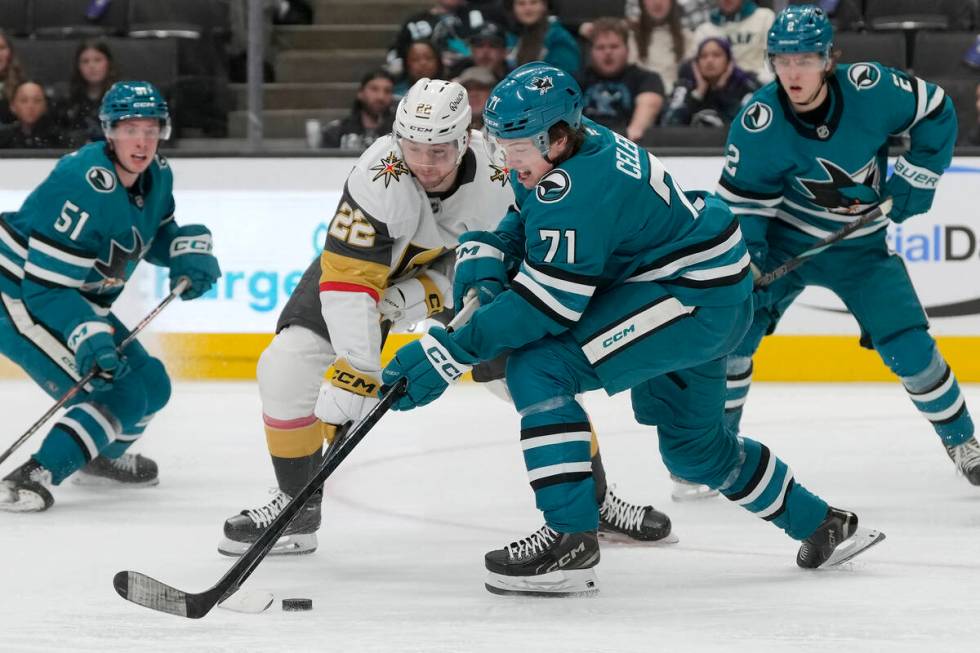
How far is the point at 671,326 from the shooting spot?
2.82 m

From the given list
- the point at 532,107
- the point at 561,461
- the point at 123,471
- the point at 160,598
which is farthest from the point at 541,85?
the point at 123,471

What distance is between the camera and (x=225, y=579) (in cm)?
269

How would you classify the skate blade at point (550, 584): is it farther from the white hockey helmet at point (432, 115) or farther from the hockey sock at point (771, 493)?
the white hockey helmet at point (432, 115)

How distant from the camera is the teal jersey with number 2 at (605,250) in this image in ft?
8.81

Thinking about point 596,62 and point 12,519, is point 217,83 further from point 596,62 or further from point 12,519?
point 12,519

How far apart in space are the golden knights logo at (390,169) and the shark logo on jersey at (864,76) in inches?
54.9

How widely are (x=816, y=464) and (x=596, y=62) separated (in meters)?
2.52

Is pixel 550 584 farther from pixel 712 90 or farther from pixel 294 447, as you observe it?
pixel 712 90

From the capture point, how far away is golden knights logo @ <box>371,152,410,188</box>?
3.12m

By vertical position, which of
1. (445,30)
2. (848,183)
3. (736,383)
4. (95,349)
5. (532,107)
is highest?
(532,107)

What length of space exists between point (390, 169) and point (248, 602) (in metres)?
0.96

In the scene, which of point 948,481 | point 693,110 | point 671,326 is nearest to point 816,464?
point 948,481

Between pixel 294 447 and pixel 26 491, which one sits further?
pixel 26 491

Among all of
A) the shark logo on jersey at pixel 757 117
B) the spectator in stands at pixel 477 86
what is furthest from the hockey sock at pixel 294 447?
the spectator in stands at pixel 477 86
